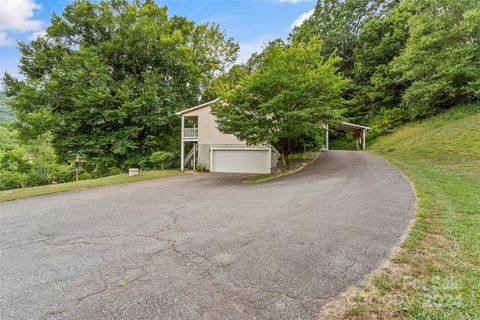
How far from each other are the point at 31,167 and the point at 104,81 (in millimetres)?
7615

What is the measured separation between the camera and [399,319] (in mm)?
1901

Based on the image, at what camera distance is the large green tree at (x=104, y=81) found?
1616 cm

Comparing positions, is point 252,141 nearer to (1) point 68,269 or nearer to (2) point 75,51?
(1) point 68,269

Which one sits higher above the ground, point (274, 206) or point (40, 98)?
point (40, 98)

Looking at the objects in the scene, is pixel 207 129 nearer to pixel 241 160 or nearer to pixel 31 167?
pixel 241 160

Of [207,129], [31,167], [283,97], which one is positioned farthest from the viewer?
[207,129]

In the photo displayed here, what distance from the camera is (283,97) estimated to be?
9.80m

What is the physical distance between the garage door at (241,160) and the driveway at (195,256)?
8439mm

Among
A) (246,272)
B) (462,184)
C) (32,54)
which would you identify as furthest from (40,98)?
(462,184)

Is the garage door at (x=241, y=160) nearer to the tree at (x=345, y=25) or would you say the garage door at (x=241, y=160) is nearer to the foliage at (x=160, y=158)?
the foliage at (x=160, y=158)

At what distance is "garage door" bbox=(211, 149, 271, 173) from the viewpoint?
48.1 feet

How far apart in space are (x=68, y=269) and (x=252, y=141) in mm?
8978

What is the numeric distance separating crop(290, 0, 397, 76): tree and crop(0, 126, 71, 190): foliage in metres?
27.3

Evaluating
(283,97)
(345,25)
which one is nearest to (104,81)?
(283,97)
